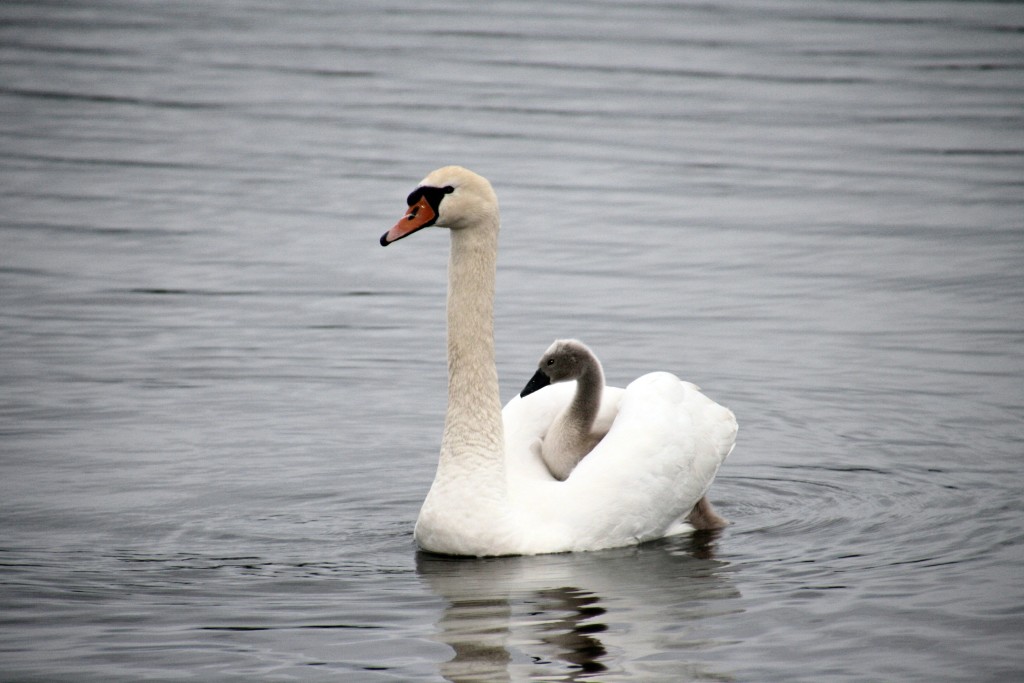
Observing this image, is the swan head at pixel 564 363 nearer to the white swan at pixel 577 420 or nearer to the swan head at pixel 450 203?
the white swan at pixel 577 420

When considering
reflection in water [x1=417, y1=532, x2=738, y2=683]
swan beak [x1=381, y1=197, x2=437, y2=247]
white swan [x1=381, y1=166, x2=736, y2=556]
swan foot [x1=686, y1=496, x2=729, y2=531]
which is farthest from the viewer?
swan foot [x1=686, y1=496, x2=729, y2=531]

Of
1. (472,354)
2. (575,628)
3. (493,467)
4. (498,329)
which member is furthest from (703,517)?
(498,329)

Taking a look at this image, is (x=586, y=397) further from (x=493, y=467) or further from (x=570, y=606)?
(x=570, y=606)

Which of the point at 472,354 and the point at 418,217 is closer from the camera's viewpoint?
the point at 418,217

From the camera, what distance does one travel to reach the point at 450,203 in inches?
346

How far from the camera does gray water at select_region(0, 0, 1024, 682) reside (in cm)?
795

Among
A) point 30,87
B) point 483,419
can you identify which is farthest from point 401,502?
point 30,87

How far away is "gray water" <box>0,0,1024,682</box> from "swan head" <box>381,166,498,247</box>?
1656 millimetres

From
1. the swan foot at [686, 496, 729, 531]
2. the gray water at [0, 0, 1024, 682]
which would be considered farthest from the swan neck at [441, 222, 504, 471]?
the swan foot at [686, 496, 729, 531]

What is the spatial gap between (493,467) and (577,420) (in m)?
0.75

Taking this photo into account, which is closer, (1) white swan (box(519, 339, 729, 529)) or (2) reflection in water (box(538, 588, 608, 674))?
(2) reflection in water (box(538, 588, 608, 674))

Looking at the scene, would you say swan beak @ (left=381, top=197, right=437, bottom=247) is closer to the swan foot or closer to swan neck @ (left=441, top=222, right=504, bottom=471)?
swan neck @ (left=441, top=222, right=504, bottom=471)

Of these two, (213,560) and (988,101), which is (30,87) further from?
(213,560)

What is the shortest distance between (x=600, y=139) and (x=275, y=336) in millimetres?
8810
